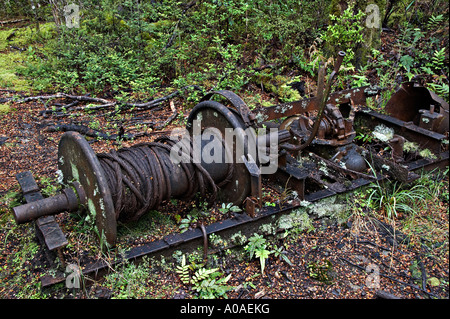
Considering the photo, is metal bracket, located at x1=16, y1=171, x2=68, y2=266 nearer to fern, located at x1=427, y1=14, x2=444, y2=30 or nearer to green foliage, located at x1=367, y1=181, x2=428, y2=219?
green foliage, located at x1=367, y1=181, x2=428, y2=219

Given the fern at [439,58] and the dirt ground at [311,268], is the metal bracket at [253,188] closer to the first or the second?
the dirt ground at [311,268]

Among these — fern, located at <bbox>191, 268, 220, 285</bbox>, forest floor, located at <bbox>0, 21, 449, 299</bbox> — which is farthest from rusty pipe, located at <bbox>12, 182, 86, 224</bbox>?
fern, located at <bbox>191, 268, 220, 285</bbox>

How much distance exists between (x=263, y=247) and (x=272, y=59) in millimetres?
4927

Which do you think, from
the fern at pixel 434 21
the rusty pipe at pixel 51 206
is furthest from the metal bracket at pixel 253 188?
the fern at pixel 434 21

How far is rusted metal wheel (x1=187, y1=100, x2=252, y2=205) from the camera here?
327 centimetres

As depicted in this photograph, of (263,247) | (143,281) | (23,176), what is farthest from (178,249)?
(23,176)

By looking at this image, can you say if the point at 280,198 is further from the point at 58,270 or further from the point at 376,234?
the point at 58,270

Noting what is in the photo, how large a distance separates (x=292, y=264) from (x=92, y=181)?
1.86 meters

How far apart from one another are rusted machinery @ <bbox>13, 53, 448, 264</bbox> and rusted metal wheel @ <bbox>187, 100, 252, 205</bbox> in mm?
10

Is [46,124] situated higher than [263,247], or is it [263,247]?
[46,124]

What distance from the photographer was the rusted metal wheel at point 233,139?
327 centimetres

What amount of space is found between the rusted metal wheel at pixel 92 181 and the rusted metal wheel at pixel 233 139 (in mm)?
1110

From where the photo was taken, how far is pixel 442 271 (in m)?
3.17

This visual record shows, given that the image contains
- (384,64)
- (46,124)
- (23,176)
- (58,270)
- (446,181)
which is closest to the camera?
(58,270)
